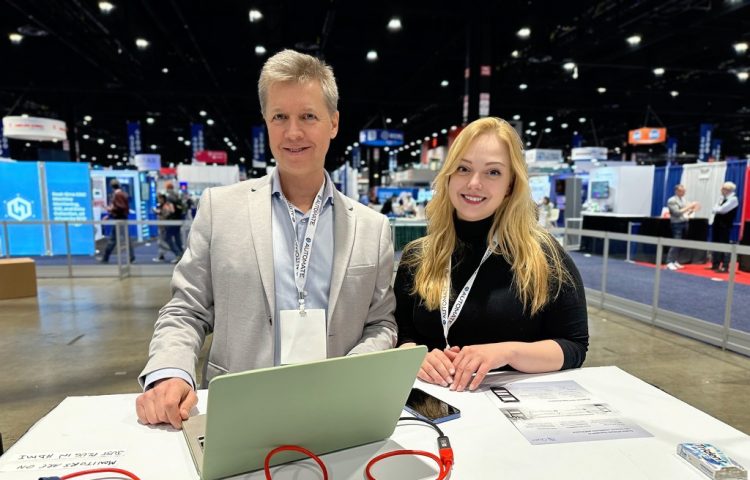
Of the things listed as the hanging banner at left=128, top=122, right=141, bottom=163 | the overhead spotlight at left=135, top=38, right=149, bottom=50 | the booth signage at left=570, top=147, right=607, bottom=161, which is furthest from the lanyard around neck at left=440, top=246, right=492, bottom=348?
the hanging banner at left=128, top=122, right=141, bottom=163

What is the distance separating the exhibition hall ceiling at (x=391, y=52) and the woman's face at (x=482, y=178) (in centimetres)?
721

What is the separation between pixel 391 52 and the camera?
11828mm

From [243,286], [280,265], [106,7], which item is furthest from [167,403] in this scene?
[106,7]

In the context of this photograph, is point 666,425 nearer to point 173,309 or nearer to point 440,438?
point 440,438

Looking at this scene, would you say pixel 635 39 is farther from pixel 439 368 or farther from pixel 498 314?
pixel 439 368

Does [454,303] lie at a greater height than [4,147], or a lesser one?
lesser

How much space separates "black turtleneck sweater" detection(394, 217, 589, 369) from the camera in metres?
1.52

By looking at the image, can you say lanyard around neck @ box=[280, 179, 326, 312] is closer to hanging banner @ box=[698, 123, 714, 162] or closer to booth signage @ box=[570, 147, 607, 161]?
booth signage @ box=[570, 147, 607, 161]

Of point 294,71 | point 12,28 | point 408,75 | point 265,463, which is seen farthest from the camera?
point 408,75

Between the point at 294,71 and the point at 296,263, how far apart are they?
1.75 feet

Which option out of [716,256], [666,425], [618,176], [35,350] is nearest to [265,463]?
[666,425]

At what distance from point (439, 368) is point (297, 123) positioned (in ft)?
2.60

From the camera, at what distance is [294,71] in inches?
49.2

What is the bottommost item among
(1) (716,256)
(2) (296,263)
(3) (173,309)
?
(1) (716,256)
